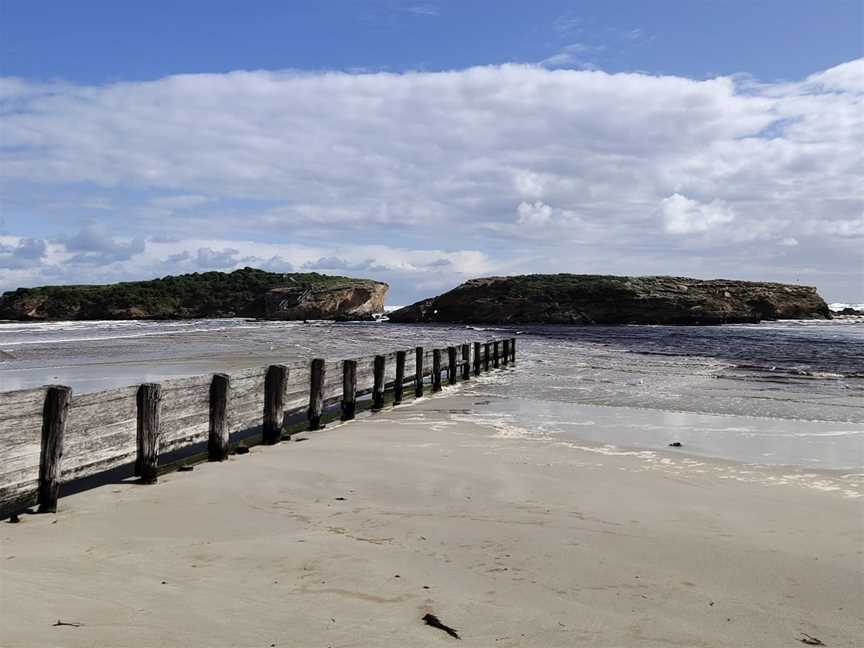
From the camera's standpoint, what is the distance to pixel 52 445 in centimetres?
657

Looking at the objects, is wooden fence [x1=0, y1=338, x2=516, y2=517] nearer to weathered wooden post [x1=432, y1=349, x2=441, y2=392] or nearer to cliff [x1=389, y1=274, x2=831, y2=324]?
weathered wooden post [x1=432, y1=349, x2=441, y2=392]

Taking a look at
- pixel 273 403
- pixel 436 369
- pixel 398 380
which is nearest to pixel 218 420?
pixel 273 403

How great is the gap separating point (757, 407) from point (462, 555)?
40.8ft

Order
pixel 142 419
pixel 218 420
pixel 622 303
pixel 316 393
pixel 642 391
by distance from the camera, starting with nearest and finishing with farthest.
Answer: pixel 142 419 < pixel 218 420 < pixel 316 393 < pixel 642 391 < pixel 622 303

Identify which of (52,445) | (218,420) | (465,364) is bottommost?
(465,364)

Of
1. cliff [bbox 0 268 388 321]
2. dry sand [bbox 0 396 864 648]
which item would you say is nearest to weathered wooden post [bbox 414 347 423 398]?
dry sand [bbox 0 396 864 648]

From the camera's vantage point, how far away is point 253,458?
916 centimetres

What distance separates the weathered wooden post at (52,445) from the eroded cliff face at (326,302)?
320ft

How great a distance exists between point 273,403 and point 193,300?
11380cm

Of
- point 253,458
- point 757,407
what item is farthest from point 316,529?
point 757,407

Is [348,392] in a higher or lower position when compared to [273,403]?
lower

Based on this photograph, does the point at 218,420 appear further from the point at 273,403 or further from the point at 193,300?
the point at 193,300

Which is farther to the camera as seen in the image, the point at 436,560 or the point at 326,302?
the point at 326,302

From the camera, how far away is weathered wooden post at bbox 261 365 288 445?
411 inches
